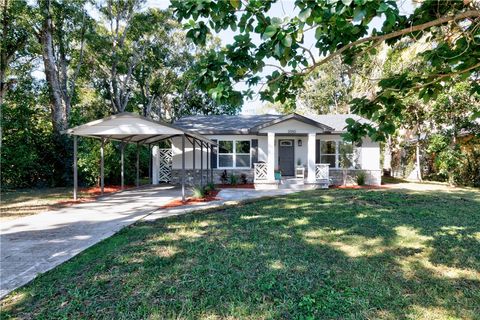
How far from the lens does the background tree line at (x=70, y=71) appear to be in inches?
506

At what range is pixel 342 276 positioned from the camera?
144 inches

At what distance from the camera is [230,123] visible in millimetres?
16969

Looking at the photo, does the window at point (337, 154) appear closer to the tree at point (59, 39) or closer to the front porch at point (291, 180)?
the front porch at point (291, 180)

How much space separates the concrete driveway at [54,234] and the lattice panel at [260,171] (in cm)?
589

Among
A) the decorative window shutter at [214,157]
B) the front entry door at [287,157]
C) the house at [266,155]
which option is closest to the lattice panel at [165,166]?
the house at [266,155]

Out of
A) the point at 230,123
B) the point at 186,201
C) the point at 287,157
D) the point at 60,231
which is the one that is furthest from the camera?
the point at 230,123

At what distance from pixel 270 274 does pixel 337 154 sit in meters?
13.2

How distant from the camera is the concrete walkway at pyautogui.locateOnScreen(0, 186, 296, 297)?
407 centimetres

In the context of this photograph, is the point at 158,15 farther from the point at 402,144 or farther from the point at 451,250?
the point at 451,250

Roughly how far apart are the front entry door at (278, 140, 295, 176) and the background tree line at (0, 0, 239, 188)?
6997 millimetres

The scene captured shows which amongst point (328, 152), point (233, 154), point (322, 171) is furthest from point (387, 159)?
point (233, 154)

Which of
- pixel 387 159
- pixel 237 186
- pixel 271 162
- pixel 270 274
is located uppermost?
pixel 387 159

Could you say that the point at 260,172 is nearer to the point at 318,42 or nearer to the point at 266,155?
the point at 266,155

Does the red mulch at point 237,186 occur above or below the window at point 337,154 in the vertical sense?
below
